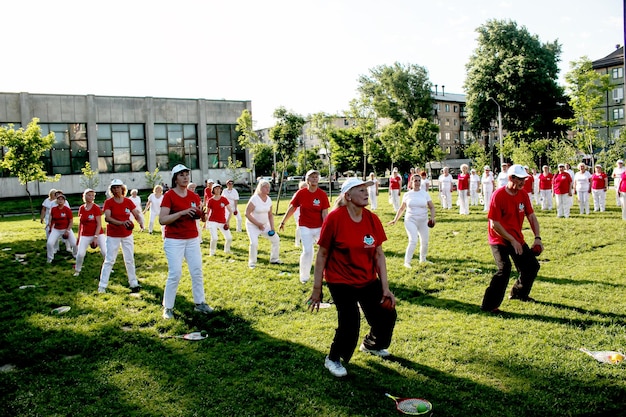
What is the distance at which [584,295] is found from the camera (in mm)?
8008

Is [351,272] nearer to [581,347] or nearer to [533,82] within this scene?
[581,347]

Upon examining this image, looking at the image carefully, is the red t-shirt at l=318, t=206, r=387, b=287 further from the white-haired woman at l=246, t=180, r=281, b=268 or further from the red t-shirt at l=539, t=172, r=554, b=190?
the red t-shirt at l=539, t=172, r=554, b=190

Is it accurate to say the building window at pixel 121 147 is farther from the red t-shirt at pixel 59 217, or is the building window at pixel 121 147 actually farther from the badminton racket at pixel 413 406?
the badminton racket at pixel 413 406

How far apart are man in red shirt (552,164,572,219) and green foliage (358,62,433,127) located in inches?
1960

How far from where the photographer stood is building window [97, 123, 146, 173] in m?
49.2

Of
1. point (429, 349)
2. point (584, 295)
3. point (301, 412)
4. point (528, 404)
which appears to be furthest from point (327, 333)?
point (584, 295)

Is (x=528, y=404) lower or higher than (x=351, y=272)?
lower

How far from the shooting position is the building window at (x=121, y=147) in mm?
49156

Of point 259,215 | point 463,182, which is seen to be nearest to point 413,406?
point 259,215

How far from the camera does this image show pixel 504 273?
720cm

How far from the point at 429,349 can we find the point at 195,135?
50822 millimetres

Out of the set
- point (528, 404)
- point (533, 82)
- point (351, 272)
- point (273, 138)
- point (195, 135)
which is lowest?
point (528, 404)

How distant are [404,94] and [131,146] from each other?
36888 mm

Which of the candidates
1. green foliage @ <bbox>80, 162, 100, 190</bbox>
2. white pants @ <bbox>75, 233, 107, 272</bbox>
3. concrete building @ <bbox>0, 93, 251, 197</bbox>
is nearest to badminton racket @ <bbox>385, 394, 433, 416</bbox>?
white pants @ <bbox>75, 233, 107, 272</bbox>
